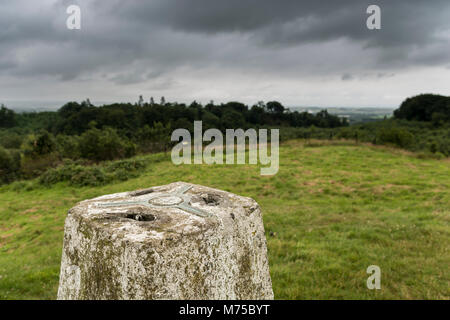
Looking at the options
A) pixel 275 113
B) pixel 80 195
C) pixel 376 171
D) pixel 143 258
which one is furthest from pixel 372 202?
pixel 275 113

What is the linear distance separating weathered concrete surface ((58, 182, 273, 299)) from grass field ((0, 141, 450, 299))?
10.2ft

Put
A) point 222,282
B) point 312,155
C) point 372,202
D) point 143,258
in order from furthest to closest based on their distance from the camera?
point 312,155 < point 372,202 < point 222,282 < point 143,258

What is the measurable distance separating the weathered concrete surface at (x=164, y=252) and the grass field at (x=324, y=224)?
123 inches

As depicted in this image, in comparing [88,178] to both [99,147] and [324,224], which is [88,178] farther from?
A: [324,224]

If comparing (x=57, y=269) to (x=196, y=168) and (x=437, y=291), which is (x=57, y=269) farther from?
(x=196, y=168)

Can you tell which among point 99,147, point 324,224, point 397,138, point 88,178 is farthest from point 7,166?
point 397,138

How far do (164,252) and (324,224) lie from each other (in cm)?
936

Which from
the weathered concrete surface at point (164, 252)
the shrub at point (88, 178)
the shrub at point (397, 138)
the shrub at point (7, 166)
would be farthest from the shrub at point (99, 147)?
the weathered concrete surface at point (164, 252)

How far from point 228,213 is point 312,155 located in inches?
1009

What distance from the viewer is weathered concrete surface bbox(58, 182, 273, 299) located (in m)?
2.44

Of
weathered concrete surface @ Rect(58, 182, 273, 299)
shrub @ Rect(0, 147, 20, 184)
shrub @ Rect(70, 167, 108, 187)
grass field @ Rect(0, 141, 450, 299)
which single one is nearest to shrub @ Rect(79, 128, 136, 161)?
shrub @ Rect(0, 147, 20, 184)

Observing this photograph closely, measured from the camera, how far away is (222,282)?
2723 mm

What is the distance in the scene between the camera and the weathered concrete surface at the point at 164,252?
2.44 m

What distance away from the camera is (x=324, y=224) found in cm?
1067
